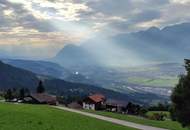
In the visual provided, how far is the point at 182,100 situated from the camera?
49938 millimetres

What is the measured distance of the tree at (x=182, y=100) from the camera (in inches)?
1948

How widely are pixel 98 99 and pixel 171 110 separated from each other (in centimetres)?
13457

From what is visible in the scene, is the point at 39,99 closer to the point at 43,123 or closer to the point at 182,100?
the point at 182,100

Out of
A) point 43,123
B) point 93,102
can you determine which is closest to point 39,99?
point 93,102

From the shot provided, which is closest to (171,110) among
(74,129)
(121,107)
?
(74,129)

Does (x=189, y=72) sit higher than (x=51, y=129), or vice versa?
(x=189, y=72)

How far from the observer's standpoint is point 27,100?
529ft

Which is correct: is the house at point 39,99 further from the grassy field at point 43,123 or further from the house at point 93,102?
the grassy field at point 43,123

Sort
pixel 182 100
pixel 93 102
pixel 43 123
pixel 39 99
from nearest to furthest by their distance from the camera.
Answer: pixel 43 123 → pixel 182 100 → pixel 39 99 → pixel 93 102

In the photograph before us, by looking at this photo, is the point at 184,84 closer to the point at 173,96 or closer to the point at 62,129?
the point at 173,96

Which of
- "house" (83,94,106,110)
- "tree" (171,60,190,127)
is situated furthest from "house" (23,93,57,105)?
"tree" (171,60,190,127)

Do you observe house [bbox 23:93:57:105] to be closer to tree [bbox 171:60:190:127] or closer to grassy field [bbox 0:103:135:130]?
grassy field [bbox 0:103:135:130]

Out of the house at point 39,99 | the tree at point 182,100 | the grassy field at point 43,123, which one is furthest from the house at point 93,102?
the tree at point 182,100

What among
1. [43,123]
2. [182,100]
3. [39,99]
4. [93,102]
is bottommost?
[93,102]
